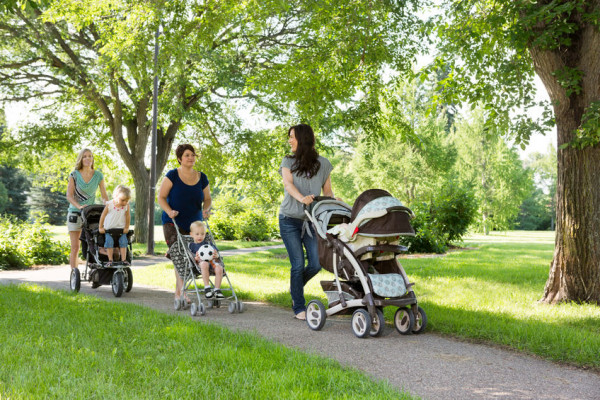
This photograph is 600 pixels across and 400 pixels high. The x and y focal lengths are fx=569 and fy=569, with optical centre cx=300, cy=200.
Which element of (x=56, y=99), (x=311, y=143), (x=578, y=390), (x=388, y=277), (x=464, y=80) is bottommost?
(x=578, y=390)

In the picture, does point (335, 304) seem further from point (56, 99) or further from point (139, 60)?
point (56, 99)

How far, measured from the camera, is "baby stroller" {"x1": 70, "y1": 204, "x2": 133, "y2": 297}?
27.0ft

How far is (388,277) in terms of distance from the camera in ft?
18.1

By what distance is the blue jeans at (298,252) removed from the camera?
6508 mm

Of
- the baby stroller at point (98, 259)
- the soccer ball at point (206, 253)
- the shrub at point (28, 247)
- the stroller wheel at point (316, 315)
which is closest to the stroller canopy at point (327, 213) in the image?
the stroller wheel at point (316, 315)

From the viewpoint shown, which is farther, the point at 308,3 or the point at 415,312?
the point at 308,3

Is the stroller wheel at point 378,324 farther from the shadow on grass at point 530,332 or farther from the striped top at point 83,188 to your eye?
the striped top at point 83,188

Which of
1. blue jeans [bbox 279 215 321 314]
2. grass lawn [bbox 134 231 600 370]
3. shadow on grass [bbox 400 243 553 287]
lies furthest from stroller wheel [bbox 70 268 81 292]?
shadow on grass [bbox 400 243 553 287]

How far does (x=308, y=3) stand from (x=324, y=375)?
602 centimetres

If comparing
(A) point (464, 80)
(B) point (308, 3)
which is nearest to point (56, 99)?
(B) point (308, 3)

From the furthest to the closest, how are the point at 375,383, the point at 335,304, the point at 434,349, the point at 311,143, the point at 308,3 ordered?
the point at 308,3 < the point at 311,143 < the point at 335,304 < the point at 434,349 < the point at 375,383

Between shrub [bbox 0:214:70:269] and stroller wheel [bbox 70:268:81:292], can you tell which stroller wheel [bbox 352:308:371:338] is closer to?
stroller wheel [bbox 70:268:81:292]

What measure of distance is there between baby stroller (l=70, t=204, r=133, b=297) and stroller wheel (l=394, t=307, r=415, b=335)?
14.1 ft

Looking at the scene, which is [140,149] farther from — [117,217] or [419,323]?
[419,323]
